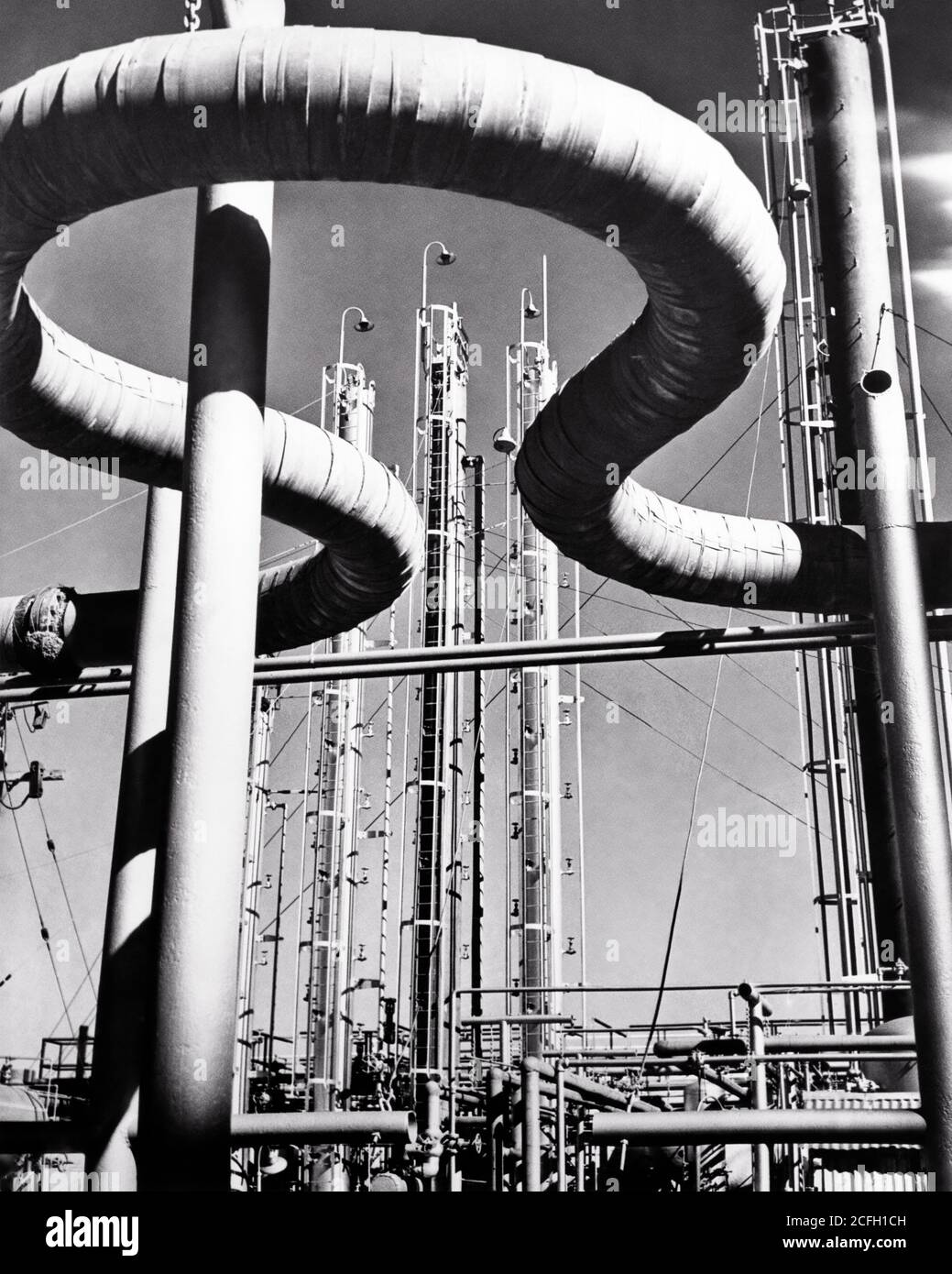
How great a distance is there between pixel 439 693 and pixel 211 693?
14461 mm

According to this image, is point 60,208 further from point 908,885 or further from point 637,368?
point 908,885

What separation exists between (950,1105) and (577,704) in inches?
610

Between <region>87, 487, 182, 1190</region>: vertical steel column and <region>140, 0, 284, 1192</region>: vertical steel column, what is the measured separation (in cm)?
168

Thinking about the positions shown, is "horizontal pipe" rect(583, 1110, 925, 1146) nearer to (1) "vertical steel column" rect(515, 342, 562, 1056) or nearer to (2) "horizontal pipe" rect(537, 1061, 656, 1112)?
(2) "horizontal pipe" rect(537, 1061, 656, 1112)

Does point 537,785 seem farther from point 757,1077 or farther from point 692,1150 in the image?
point 757,1077

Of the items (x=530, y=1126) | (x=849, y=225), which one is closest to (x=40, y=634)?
(x=530, y=1126)

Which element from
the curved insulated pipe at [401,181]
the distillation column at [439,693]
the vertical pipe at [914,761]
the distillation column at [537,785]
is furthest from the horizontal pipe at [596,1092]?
the distillation column at [537,785]

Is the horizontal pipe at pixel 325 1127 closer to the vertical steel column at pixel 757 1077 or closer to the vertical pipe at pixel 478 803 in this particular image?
the vertical steel column at pixel 757 1077

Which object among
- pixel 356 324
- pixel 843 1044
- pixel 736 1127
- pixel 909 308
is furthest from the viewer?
pixel 356 324

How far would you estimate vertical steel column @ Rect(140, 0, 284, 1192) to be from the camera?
5168 mm

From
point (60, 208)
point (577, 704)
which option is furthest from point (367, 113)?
point (577, 704)

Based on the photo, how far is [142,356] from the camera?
539 inches

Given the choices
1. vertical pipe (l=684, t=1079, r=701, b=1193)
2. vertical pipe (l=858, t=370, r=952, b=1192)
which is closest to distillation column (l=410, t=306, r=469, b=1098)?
vertical pipe (l=684, t=1079, r=701, b=1193)

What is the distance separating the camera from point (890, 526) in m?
6.81
